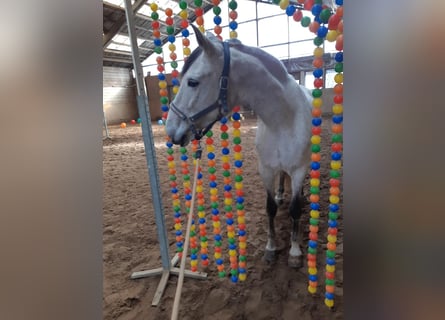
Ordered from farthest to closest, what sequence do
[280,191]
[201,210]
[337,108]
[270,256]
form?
1. [280,191]
2. [270,256]
3. [201,210]
4. [337,108]

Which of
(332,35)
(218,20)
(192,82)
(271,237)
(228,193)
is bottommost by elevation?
(271,237)

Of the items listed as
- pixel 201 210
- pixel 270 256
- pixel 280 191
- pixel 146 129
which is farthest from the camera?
pixel 280 191

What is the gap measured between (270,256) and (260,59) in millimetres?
1350

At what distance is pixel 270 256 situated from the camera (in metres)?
1.83

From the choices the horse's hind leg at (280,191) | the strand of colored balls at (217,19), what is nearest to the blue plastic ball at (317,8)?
the strand of colored balls at (217,19)

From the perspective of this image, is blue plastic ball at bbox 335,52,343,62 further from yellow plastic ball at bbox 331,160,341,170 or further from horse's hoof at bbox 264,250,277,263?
horse's hoof at bbox 264,250,277,263

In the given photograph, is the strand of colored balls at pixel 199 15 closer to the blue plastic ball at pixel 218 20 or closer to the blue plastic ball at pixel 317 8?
the blue plastic ball at pixel 218 20

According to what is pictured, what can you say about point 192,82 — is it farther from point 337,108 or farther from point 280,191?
point 280,191

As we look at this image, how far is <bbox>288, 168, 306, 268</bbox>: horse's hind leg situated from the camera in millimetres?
1618

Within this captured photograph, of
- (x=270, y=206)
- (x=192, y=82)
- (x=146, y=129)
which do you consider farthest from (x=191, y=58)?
(x=270, y=206)
